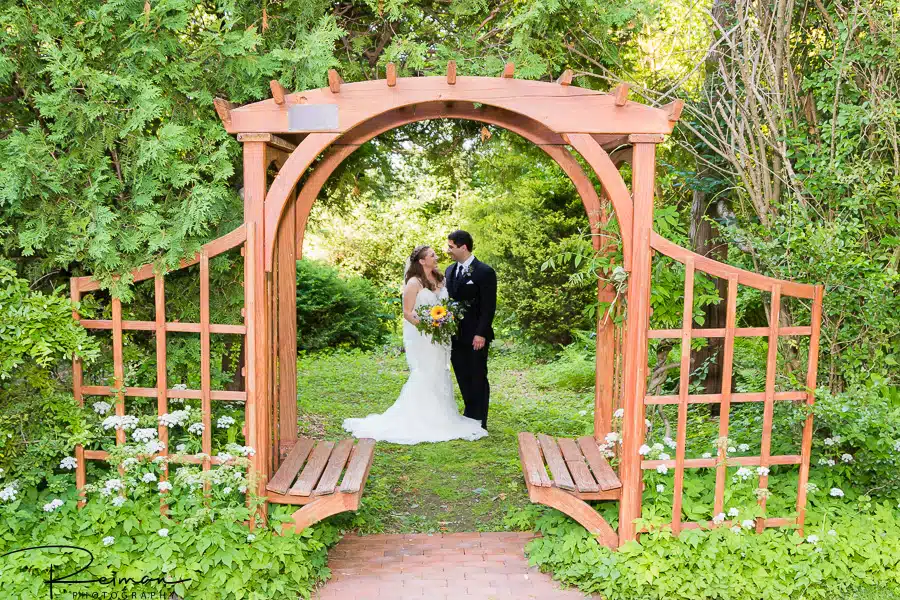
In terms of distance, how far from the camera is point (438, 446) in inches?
269

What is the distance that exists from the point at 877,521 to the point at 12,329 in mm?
4668

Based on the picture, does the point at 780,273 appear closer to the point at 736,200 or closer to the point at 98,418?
the point at 736,200

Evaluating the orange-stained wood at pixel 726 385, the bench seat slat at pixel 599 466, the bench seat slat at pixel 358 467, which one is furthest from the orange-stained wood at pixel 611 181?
the bench seat slat at pixel 358 467

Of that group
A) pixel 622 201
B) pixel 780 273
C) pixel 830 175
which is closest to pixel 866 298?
pixel 780 273

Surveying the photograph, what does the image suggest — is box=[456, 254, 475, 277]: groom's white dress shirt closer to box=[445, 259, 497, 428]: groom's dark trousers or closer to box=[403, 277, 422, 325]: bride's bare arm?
box=[445, 259, 497, 428]: groom's dark trousers

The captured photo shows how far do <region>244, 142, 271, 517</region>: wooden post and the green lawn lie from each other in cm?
123

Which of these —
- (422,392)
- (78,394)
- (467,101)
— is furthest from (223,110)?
(422,392)

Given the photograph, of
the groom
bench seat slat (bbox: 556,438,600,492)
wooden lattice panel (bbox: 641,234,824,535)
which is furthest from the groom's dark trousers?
wooden lattice panel (bbox: 641,234,824,535)

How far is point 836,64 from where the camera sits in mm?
4500

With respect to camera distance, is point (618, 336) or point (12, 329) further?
point (618, 336)

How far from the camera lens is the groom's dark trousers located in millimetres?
7055

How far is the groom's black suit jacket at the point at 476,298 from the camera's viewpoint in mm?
7043

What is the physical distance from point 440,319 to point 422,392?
78 cm

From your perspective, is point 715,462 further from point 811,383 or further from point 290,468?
point 290,468
